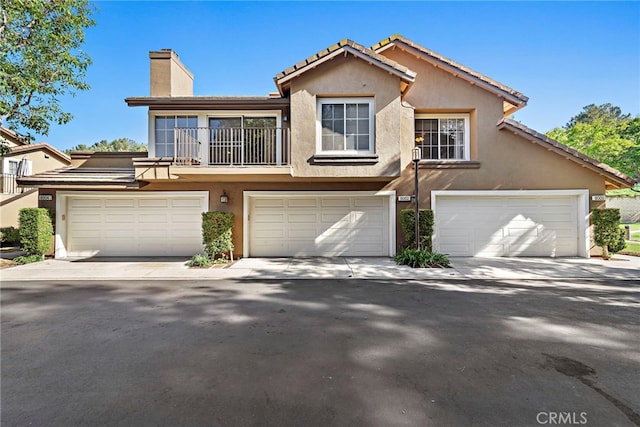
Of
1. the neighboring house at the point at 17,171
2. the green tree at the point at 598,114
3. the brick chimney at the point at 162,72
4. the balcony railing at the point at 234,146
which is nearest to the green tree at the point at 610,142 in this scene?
the balcony railing at the point at 234,146

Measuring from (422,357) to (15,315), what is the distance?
6850mm

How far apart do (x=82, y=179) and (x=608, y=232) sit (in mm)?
18857

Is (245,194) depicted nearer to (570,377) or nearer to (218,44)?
(218,44)

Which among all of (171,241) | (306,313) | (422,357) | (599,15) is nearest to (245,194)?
(171,241)

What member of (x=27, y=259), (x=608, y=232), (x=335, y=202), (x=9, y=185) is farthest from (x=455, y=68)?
(x=9, y=185)

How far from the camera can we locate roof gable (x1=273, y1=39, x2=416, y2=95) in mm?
9586

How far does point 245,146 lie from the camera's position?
10.7 meters

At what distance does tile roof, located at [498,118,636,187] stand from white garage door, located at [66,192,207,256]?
1220cm

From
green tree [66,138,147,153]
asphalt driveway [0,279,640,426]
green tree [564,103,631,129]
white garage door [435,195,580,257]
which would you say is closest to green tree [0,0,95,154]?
asphalt driveway [0,279,640,426]

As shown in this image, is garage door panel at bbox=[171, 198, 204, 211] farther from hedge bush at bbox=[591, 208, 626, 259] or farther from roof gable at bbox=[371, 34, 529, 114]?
hedge bush at bbox=[591, 208, 626, 259]

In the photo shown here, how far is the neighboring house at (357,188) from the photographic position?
35.7ft

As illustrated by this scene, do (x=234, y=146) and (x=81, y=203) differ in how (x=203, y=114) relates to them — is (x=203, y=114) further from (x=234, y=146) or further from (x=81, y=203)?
(x=81, y=203)

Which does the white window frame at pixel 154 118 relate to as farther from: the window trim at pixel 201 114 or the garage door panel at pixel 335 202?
the garage door panel at pixel 335 202

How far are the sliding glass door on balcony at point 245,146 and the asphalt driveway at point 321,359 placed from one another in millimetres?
5546
